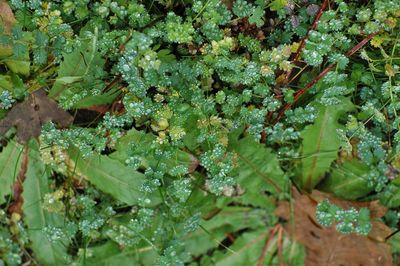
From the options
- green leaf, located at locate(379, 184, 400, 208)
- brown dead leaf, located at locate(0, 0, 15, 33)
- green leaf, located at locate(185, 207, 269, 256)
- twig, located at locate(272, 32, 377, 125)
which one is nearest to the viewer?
twig, located at locate(272, 32, 377, 125)

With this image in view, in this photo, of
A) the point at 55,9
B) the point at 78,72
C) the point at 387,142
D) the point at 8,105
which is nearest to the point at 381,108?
the point at 387,142

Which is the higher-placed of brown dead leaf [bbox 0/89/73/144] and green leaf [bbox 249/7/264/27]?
green leaf [bbox 249/7/264/27]

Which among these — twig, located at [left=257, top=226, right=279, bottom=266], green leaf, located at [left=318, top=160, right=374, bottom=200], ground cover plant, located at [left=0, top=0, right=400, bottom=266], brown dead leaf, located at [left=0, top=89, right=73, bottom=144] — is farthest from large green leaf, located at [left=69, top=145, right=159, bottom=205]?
green leaf, located at [left=318, top=160, right=374, bottom=200]

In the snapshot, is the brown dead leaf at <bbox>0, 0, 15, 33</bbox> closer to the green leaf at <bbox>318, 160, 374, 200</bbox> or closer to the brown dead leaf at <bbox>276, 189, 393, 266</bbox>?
the brown dead leaf at <bbox>276, 189, 393, 266</bbox>

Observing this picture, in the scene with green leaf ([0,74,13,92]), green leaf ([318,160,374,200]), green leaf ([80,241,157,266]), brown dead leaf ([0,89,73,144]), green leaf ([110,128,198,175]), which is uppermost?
green leaf ([0,74,13,92])

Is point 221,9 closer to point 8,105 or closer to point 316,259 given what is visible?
point 8,105

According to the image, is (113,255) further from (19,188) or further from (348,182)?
(348,182)

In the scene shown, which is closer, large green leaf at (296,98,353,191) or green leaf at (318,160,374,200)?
large green leaf at (296,98,353,191)

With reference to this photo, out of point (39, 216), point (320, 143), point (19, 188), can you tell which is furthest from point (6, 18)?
point (320, 143)
